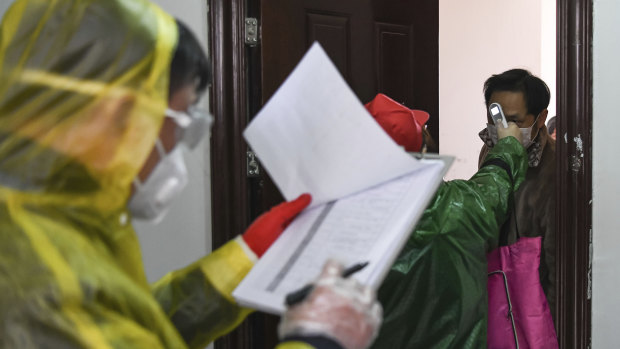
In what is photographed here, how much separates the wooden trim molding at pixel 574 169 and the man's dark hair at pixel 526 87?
357mm

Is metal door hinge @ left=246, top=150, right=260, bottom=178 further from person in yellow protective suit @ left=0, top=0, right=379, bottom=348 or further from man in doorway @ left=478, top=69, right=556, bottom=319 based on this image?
person in yellow protective suit @ left=0, top=0, right=379, bottom=348

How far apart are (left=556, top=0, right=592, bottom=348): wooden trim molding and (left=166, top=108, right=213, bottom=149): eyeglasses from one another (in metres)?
1.18

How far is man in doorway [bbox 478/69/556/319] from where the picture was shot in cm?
182

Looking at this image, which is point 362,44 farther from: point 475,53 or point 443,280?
point 475,53

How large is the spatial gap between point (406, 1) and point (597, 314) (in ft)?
4.20

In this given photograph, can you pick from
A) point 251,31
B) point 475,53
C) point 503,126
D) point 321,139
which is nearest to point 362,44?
point 251,31

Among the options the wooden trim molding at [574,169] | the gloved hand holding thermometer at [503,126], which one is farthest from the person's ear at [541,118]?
the wooden trim molding at [574,169]

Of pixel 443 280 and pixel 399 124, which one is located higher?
pixel 399 124

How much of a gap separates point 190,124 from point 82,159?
0.16 meters

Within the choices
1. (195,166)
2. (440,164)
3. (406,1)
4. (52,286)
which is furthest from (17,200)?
(406,1)

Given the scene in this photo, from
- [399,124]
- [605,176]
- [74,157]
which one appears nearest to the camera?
[74,157]

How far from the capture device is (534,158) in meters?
1.91

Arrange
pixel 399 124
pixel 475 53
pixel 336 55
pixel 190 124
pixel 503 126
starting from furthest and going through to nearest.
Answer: pixel 475 53
pixel 336 55
pixel 503 126
pixel 399 124
pixel 190 124

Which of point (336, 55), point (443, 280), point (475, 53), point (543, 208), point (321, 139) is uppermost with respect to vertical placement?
point (475, 53)
